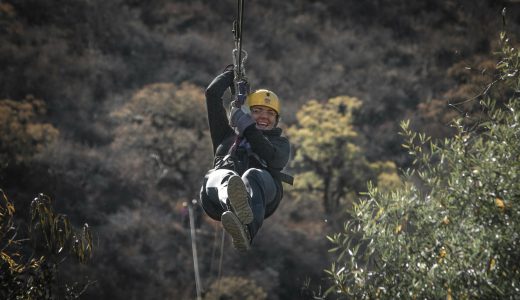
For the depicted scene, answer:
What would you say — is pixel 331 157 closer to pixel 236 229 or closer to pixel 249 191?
pixel 249 191

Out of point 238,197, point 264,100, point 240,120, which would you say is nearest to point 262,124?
point 264,100

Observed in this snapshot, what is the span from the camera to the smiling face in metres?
8.74

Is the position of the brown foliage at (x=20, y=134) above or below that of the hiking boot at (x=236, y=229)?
above

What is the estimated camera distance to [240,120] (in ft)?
26.0

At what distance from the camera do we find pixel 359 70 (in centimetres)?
6256

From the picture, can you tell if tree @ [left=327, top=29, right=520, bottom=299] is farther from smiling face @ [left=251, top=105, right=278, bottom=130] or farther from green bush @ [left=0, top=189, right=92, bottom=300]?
green bush @ [left=0, top=189, right=92, bottom=300]

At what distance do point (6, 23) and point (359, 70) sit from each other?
92.2ft

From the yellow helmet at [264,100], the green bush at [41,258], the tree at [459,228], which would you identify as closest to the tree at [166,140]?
the yellow helmet at [264,100]

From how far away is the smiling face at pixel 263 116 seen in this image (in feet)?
28.7

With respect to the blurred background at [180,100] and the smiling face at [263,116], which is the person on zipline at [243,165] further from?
the blurred background at [180,100]

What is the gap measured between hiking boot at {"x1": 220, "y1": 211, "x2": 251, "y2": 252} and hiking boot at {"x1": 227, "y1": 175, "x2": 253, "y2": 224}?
0.08 m

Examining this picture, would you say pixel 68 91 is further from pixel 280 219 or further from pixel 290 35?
pixel 290 35

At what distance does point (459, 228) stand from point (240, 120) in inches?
96.8

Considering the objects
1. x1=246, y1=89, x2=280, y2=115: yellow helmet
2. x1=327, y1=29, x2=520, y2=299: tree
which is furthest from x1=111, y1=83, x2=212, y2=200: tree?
x1=327, y1=29, x2=520, y2=299: tree
